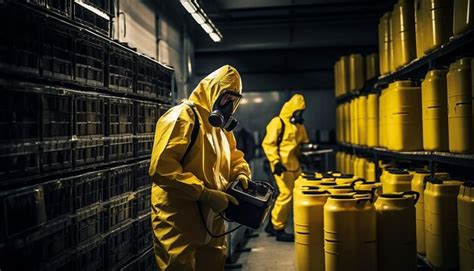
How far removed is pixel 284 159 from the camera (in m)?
6.65

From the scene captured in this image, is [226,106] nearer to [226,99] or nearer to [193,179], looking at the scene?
[226,99]

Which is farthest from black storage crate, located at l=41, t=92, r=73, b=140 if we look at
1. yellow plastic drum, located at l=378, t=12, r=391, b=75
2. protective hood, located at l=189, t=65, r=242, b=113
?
yellow plastic drum, located at l=378, t=12, r=391, b=75

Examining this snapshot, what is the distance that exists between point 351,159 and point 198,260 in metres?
4.61

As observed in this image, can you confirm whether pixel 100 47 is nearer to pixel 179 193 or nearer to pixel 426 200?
pixel 179 193

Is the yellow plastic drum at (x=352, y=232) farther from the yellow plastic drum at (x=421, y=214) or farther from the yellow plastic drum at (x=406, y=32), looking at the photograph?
the yellow plastic drum at (x=406, y=32)

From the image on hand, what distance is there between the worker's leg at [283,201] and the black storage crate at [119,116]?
11.1 feet

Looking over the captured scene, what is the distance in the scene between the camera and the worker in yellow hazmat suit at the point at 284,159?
6598mm

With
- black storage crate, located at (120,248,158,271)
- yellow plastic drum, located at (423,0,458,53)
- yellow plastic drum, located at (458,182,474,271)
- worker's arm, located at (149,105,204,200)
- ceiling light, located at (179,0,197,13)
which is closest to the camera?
worker's arm, located at (149,105,204,200)

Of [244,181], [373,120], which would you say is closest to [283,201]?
[373,120]

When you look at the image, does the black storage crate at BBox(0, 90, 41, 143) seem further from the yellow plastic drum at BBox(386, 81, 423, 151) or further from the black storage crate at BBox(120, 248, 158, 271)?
the yellow plastic drum at BBox(386, 81, 423, 151)

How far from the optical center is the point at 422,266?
4020mm

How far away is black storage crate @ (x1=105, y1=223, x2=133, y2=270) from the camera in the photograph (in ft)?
10.4

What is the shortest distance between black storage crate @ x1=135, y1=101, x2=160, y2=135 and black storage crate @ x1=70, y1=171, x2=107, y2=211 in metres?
0.83

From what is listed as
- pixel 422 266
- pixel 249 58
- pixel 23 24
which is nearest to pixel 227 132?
pixel 23 24
